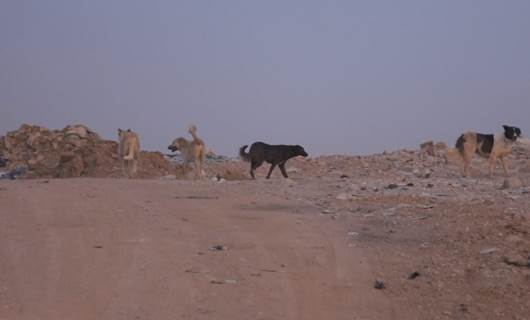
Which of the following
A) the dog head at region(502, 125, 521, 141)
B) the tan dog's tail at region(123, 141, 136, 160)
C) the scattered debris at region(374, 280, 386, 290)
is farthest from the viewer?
the tan dog's tail at region(123, 141, 136, 160)

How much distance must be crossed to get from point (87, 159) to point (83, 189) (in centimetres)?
913

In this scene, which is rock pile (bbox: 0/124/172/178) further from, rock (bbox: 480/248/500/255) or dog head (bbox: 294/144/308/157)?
rock (bbox: 480/248/500/255)

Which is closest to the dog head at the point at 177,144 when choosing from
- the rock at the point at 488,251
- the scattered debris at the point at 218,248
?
the scattered debris at the point at 218,248

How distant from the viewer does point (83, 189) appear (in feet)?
43.3

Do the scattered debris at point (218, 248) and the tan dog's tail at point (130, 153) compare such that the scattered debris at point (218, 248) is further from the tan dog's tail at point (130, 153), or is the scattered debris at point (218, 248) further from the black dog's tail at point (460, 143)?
the tan dog's tail at point (130, 153)

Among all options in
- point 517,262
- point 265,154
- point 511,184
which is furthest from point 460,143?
point 517,262

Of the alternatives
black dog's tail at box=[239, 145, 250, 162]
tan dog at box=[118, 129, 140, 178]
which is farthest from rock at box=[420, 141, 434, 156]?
tan dog at box=[118, 129, 140, 178]

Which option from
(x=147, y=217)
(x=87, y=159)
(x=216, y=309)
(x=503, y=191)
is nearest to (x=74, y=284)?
(x=216, y=309)

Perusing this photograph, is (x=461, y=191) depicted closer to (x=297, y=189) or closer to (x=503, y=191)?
(x=503, y=191)

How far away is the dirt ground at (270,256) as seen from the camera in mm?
6148

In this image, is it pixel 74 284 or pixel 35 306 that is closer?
pixel 35 306

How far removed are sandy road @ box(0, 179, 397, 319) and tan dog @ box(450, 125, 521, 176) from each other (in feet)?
25.5

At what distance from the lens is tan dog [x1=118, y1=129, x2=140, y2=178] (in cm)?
1895

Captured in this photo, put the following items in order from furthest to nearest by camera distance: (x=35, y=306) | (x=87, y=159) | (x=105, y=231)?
(x=87, y=159) → (x=105, y=231) → (x=35, y=306)
